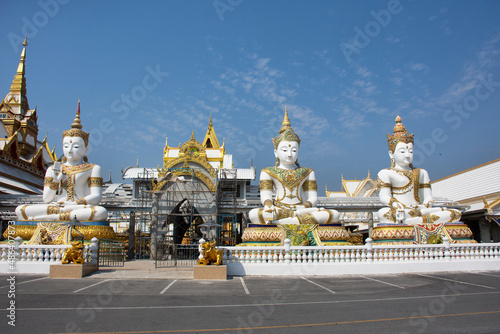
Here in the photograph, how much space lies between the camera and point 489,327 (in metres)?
4.83

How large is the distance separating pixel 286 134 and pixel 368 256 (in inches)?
226

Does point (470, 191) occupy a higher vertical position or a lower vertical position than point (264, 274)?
higher

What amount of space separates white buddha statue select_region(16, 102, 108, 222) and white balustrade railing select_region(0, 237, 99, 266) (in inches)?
151

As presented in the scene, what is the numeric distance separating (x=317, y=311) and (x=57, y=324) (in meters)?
3.66

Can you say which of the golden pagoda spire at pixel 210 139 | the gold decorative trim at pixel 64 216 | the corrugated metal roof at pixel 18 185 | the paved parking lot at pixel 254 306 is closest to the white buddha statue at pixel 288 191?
the paved parking lot at pixel 254 306

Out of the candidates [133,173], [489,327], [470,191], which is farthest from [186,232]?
[489,327]

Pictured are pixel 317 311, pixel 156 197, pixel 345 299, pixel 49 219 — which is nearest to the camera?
pixel 317 311

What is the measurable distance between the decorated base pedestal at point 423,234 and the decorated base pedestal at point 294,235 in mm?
1840

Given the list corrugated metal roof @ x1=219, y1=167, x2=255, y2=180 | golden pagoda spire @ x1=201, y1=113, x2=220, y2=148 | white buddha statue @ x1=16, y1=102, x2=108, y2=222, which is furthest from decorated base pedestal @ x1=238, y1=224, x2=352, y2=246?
golden pagoda spire @ x1=201, y1=113, x2=220, y2=148

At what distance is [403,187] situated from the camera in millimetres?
14984

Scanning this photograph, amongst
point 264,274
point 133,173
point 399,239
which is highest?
point 133,173

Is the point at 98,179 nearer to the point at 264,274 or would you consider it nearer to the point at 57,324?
the point at 264,274

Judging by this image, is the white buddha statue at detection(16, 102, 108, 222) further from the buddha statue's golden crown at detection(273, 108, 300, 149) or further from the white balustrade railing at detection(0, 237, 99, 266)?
the buddha statue's golden crown at detection(273, 108, 300, 149)

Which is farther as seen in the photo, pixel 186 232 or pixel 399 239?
pixel 186 232
